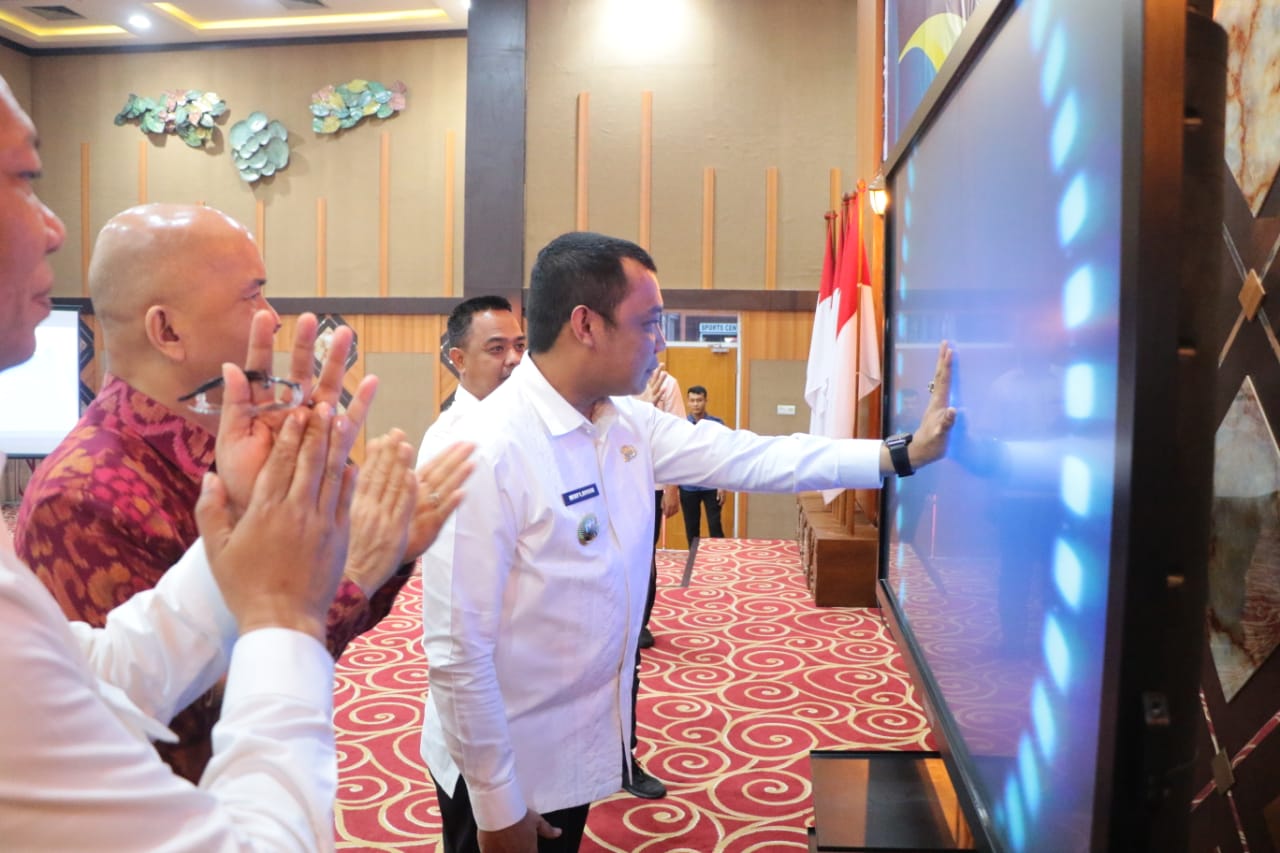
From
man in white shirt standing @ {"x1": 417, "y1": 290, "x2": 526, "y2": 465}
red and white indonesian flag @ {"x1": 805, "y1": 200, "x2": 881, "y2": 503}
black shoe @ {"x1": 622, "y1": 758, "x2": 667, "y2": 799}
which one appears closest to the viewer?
black shoe @ {"x1": 622, "y1": 758, "x2": 667, "y2": 799}

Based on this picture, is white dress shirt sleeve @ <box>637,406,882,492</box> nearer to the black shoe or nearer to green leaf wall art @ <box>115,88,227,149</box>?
the black shoe

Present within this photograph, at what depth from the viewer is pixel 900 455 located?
1.60 m

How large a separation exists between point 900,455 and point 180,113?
31.6ft

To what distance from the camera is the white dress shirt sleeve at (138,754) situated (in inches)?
21.2

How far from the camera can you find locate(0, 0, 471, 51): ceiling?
8.39 meters

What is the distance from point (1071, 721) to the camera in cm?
73

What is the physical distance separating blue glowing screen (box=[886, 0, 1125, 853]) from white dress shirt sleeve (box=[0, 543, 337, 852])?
0.58 m

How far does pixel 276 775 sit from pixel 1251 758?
1053 mm

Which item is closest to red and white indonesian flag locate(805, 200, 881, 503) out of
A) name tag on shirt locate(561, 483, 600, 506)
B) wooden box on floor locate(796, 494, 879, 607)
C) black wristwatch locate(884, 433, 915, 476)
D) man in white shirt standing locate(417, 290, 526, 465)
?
wooden box on floor locate(796, 494, 879, 607)

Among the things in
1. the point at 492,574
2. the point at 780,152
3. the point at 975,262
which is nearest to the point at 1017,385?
the point at 975,262

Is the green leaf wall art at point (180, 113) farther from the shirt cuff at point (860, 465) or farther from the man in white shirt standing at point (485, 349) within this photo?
the shirt cuff at point (860, 465)

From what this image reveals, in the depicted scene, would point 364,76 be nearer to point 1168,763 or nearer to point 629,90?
point 629,90

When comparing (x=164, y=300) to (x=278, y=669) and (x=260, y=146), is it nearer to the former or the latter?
(x=278, y=669)

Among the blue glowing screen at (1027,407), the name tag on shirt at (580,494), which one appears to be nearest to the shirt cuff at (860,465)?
the blue glowing screen at (1027,407)
